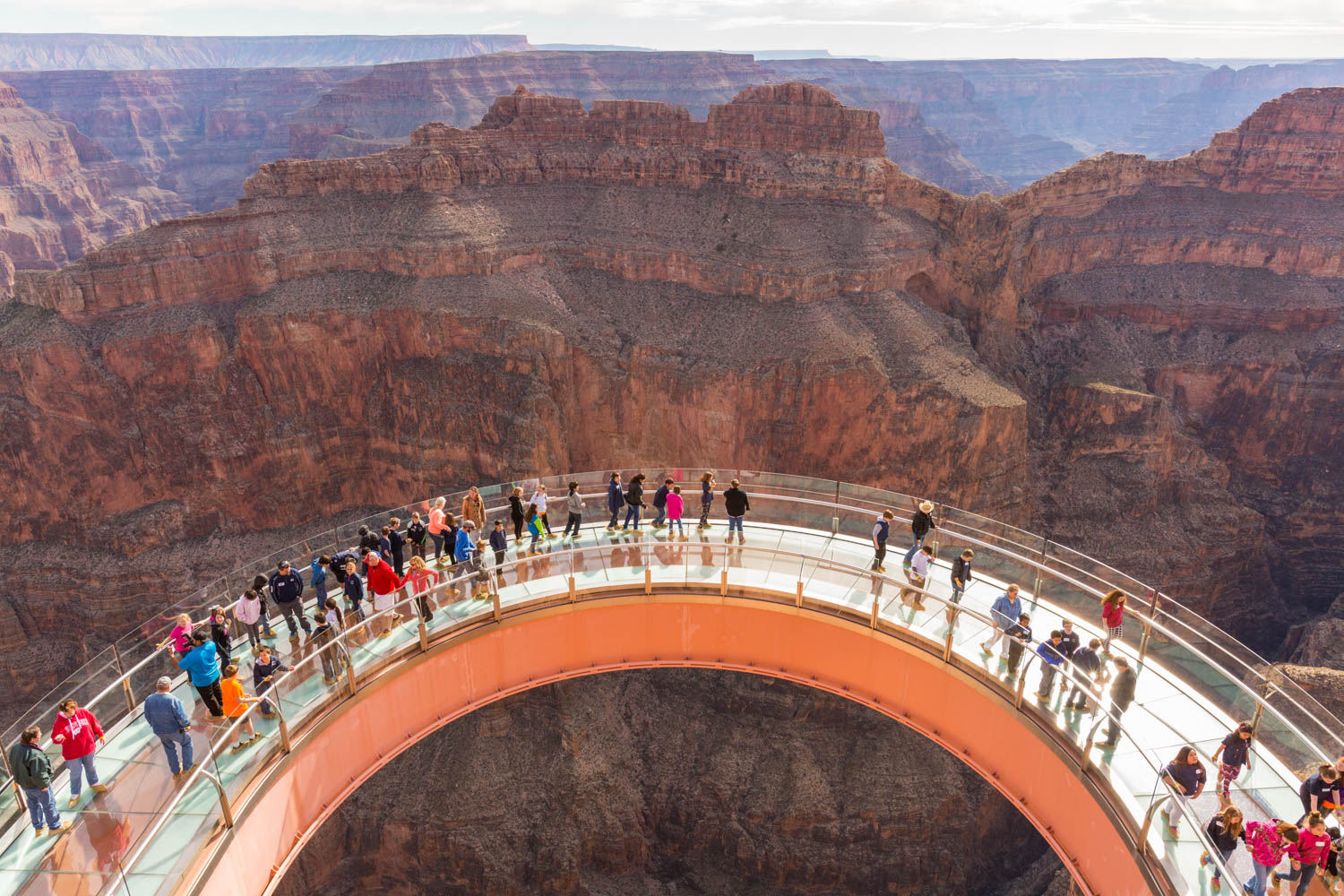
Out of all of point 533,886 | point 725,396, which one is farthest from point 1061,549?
point 725,396

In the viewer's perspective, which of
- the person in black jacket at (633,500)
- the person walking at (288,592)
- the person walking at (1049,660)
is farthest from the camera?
the person in black jacket at (633,500)

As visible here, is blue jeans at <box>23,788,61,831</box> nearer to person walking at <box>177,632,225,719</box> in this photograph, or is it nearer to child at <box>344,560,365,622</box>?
person walking at <box>177,632,225,719</box>

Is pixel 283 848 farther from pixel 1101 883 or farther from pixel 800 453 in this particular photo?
pixel 800 453

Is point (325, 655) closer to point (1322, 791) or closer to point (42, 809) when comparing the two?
point (42, 809)

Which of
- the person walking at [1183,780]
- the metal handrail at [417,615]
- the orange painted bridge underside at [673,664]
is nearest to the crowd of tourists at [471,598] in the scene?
the person walking at [1183,780]

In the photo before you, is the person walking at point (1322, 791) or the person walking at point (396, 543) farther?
the person walking at point (396, 543)

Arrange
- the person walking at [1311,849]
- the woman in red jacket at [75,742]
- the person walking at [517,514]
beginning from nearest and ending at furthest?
the person walking at [1311,849]
the woman in red jacket at [75,742]
the person walking at [517,514]

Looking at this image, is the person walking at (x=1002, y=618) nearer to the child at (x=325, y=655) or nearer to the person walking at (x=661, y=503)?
the person walking at (x=661, y=503)
